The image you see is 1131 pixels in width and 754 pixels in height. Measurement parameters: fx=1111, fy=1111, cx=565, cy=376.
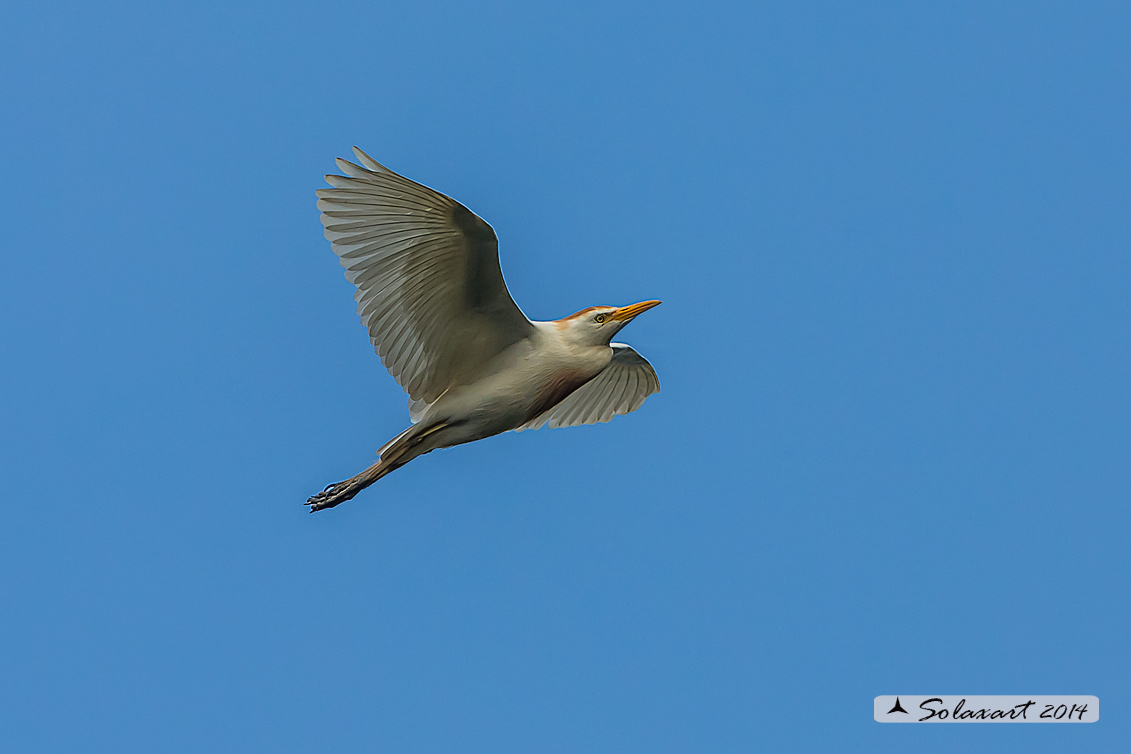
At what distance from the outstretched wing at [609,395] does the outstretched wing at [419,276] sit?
87.4 inches

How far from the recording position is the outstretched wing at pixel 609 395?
41.6 feet

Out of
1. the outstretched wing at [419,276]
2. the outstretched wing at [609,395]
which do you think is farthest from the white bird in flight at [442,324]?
the outstretched wing at [609,395]

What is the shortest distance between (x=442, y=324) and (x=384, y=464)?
1.49 m

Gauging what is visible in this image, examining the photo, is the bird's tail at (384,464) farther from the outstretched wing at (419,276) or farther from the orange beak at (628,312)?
the orange beak at (628,312)

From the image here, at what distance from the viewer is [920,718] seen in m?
11.3

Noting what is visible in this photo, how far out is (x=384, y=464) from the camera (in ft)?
35.1

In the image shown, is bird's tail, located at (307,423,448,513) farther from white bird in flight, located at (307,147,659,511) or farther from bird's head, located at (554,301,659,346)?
bird's head, located at (554,301,659,346)

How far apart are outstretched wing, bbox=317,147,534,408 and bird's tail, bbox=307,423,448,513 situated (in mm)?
340

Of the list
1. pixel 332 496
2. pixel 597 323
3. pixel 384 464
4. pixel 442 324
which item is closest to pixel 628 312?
pixel 597 323

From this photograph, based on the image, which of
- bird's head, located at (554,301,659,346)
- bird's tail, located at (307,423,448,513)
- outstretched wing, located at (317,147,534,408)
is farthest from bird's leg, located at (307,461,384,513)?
bird's head, located at (554,301,659,346)

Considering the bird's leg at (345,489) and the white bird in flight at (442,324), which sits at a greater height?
the white bird in flight at (442,324)

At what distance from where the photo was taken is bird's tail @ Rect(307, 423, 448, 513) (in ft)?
34.8

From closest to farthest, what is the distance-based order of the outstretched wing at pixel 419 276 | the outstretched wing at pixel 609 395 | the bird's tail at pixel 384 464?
the outstretched wing at pixel 419 276 < the bird's tail at pixel 384 464 < the outstretched wing at pixel 609 395

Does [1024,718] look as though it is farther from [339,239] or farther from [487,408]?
[339,239]
